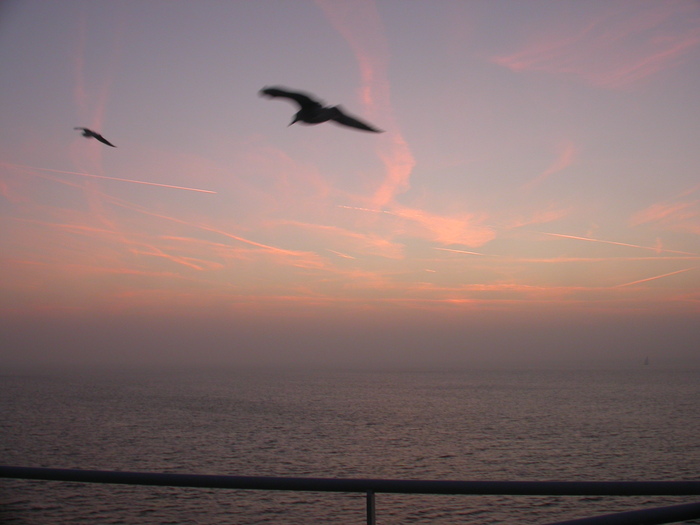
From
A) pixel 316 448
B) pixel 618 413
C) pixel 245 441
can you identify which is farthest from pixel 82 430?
pixel 618 413

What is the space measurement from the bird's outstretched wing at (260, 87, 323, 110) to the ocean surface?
5.41 metres

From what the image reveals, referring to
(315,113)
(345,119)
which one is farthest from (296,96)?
(345,119)

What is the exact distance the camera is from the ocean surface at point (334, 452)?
1150 inches

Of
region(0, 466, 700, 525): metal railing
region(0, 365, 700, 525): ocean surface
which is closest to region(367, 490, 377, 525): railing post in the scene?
region(0, 466, 700, 525): metal railing

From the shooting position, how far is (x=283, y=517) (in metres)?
28.1

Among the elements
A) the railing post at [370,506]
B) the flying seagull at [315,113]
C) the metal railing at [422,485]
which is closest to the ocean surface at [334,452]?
the metal railing at [422,485]

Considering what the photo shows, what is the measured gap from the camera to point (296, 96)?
7242 mm

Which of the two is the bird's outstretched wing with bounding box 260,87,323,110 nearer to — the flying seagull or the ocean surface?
the flying seagull

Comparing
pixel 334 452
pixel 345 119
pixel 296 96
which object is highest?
pixel 296 96

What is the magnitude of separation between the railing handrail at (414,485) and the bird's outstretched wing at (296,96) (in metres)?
5.58

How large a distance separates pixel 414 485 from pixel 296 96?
5.93 meters

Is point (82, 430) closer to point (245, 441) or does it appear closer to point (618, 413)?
point (245, 441)

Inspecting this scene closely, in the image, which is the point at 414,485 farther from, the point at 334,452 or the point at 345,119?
the point at 334,452

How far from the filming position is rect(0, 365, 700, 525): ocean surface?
29203 millimetres
